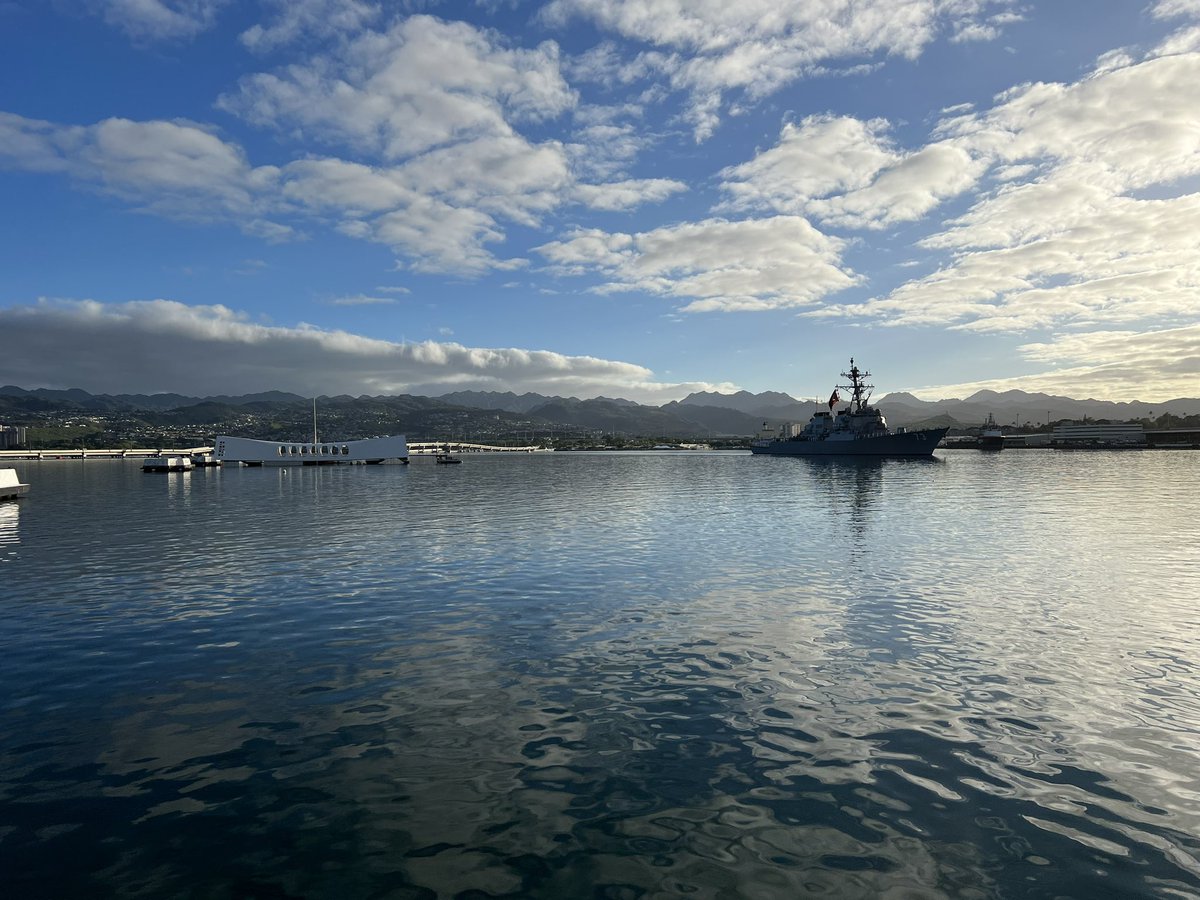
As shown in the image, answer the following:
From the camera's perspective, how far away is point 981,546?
34.7 meters

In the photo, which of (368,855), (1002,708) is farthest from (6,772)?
(1002,708)

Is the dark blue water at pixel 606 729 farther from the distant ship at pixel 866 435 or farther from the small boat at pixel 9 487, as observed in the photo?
the distant ship at pixel 866 435

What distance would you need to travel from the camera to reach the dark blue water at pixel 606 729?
848 cm

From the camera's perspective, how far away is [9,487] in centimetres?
7888

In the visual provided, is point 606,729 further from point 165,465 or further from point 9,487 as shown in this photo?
point 165,465

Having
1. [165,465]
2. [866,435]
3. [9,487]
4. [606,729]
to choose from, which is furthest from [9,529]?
[866,435]

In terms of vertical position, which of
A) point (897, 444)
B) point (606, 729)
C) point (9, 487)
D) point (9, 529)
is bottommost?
point (9, 529)

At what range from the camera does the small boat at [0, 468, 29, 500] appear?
77375 mm

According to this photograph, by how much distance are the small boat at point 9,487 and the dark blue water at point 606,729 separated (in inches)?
2508

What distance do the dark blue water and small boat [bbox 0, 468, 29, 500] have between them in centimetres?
6371

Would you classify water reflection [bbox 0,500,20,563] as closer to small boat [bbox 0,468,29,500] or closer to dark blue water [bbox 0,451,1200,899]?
small boat [bbox 0,468,29,500]

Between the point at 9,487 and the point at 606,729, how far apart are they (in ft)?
321

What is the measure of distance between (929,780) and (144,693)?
54.0ft

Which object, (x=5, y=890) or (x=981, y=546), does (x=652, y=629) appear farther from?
(x=981, y=546)
